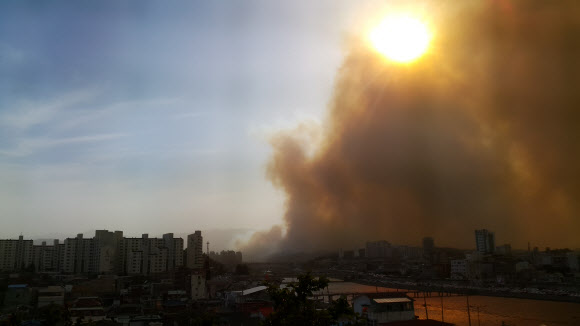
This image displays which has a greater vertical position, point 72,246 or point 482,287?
point 72,246

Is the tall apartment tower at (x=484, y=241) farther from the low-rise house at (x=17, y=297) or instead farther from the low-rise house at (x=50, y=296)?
the low-rise house at (x=17, y=297)

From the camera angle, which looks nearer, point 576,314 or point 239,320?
point 239,320

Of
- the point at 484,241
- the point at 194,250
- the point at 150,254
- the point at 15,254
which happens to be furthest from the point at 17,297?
the point at 484,241

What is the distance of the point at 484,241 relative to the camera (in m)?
42.3

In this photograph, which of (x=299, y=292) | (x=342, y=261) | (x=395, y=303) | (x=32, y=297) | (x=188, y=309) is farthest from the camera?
(x=342, y=261)

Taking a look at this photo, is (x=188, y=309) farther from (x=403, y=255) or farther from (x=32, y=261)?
(x=403, y=255)

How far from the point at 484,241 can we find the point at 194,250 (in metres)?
27.7

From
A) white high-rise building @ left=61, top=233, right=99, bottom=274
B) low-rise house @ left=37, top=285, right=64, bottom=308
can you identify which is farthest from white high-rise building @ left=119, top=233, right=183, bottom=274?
low-rise house @ left=37, top=285, right=64, bottom=308

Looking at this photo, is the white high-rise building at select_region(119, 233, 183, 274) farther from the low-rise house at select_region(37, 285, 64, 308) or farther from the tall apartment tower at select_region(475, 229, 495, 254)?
the tall apartment tower at select_region(475, 229, 495, 254)

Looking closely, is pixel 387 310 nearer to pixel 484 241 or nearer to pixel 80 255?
pixel 80 255

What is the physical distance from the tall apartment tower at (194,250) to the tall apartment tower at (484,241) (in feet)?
87.1

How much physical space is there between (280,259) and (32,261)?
3575 cm

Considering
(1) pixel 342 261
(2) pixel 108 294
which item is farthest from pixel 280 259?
(2) pixel 108 294

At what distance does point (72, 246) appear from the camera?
2727 cm
